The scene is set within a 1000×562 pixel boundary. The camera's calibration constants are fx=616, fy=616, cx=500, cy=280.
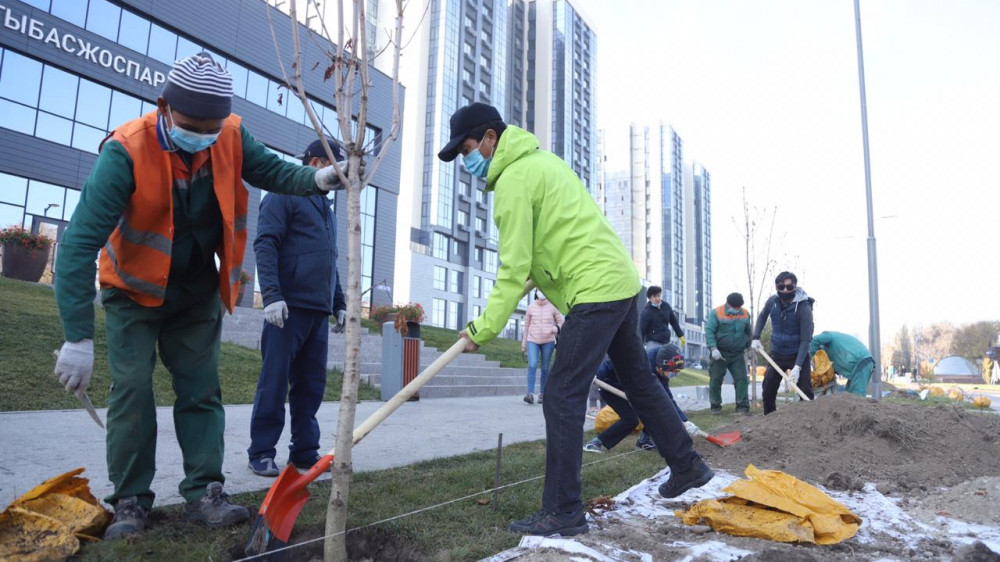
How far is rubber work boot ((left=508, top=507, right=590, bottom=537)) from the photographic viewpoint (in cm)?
263

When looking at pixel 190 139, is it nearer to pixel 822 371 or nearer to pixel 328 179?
pixel 328 179

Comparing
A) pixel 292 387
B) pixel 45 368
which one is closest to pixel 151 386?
pixel 292 387

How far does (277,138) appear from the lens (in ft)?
80.2

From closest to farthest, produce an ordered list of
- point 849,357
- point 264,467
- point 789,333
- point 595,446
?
point 264,467, point 595,446, point 789,333, point 849,357

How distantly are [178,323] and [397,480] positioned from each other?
4.99 feet

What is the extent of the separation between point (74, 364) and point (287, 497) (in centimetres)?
93

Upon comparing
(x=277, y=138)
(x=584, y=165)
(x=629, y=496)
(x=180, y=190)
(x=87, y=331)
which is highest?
(x=584, y=165)

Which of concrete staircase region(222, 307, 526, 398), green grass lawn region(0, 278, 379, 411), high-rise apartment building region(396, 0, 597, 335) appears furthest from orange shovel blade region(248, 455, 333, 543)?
high-rise apartment building region(396, 0, 597, 335)

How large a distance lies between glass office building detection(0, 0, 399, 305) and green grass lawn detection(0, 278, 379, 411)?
7.05 m

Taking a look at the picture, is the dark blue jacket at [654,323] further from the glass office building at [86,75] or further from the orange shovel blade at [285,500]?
the glass office building at [86,75]

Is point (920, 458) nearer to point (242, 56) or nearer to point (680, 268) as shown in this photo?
point (242, 56)

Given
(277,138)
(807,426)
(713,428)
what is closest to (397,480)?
(807,426)

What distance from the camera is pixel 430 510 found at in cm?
291

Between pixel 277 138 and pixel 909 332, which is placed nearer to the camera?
pixel 277 138
